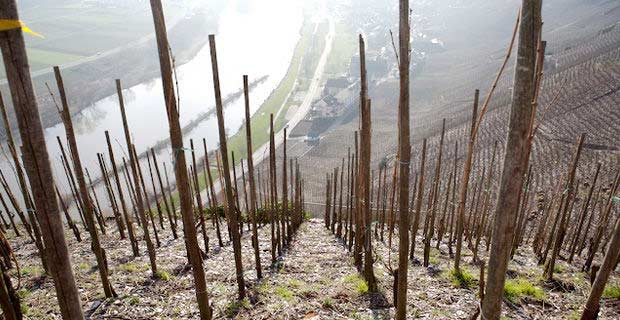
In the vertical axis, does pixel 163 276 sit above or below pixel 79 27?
below

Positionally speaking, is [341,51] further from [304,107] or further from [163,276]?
[163,276]

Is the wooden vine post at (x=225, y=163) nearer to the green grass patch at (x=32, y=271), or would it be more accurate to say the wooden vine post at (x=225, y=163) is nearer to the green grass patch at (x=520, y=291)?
the green grass patch at (x=32, y=271)

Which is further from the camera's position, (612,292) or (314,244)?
(314,244)

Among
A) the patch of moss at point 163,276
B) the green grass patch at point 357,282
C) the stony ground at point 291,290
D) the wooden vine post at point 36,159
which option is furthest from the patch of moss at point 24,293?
the green grass patch at point 357,282

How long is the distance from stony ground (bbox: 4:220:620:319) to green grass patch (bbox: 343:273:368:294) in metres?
0.02

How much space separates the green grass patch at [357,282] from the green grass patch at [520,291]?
2.40 m

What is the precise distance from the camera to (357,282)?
718 cm

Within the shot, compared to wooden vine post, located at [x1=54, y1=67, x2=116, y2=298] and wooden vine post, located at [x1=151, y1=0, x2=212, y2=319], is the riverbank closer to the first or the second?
wooden vine post, located at [x1=54, y1=67, x2=116, y2=298]

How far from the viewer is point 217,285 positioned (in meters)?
7.25

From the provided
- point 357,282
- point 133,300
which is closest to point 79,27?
point 133,300

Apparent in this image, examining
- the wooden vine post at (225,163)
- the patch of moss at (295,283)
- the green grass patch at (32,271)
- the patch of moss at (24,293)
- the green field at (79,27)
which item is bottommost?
the patch of moss at (295,283)

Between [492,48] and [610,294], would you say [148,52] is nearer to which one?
[492,48]

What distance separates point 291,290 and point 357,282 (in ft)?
3.94

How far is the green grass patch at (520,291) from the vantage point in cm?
684
